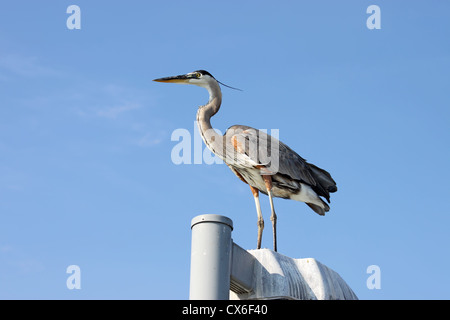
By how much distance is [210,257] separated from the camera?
5066 mm

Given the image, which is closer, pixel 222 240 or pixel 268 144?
pixel 222 240

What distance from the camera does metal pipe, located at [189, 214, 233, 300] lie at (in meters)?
5.01

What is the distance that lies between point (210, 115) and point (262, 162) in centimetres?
105

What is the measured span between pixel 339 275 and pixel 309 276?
1.57 ft

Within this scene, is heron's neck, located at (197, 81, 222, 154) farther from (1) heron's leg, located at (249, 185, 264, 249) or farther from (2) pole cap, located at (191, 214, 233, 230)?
(2) pole cap, located at (191, 214, 233, 230)

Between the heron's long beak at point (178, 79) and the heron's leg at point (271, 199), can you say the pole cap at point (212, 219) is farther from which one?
the heron's long beak at point (178, 79)

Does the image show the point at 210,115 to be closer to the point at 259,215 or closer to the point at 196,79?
the point at 196,79

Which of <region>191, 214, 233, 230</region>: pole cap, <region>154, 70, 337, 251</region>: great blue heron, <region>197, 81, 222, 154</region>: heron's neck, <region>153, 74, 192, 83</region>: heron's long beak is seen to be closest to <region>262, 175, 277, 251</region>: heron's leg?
<region>154, 70, 337, 251</region>: great blue heron

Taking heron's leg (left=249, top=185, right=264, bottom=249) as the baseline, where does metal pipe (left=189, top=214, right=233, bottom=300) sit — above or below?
below

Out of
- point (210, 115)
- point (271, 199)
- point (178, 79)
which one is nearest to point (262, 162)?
point (271, 199)

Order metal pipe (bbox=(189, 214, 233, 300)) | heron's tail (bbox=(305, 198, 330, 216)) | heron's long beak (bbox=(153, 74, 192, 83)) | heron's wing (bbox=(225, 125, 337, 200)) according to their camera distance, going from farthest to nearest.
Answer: heron's long beak (bbox=(153, 74, 192, 83)) < heron's tail (bbox=(305, 198, 330, 216)) < heron's wing (bbox=(225, 125, 337, 200)) < metal pipe (bbox=(189, 214, 233, 300))
